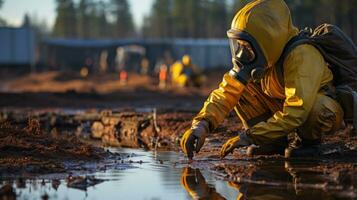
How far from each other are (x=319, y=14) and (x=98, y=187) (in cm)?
4744

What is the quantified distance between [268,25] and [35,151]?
9.32 feet

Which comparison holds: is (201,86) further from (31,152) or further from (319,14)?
(31,152)

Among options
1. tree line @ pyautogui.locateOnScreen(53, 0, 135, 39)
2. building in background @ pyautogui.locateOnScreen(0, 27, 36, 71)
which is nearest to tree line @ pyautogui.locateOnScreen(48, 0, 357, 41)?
tree line @ pyautogui.locateOnScreen(53, 0, 135, 39)

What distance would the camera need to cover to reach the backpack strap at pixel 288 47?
7.52 metres

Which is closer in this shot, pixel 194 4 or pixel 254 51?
pixel 254 51

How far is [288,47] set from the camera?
7.53 metres

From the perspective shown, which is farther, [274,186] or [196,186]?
[196,186]

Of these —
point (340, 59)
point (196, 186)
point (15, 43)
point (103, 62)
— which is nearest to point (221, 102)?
point (340, 59)

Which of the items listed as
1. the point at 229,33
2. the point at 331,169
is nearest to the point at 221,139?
the point at 229,33

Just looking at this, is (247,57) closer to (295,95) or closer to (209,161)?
(295,95)

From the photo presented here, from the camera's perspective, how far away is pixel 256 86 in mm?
8070

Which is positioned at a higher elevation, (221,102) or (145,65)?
(221,102)

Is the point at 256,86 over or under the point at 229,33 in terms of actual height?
under

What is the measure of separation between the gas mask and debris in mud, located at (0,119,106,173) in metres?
1.92
